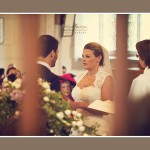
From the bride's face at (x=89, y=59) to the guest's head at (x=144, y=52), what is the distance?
39cm

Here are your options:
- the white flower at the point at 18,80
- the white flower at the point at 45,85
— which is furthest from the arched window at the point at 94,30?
the white flower at the point at 18,80

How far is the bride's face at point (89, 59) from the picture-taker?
4707mm

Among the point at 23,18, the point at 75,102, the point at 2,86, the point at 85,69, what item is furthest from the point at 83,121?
the point at 23,18

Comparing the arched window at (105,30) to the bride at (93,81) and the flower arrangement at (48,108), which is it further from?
the flower arrangement at (48,108)

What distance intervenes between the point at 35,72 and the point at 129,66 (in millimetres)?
896

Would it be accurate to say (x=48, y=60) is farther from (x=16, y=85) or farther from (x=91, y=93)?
(x=91, y=93)

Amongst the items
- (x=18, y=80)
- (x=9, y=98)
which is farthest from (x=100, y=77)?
(x=9, y=98)

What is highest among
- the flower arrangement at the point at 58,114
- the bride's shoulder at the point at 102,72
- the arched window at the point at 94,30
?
the arched window at the point at 94,30

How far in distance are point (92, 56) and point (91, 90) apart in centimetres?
32

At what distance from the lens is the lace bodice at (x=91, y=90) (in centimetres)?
470

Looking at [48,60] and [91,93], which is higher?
[48,60]

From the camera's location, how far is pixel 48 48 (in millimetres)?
4695

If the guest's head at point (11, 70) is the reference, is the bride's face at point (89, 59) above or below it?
above

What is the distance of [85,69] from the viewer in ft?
15.4
